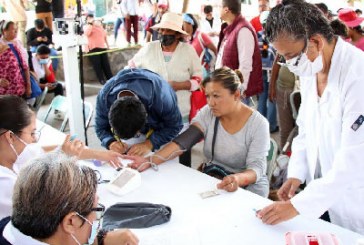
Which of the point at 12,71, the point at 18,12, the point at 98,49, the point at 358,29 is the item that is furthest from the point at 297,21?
the point at 18,12

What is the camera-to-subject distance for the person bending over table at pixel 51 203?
0.93m

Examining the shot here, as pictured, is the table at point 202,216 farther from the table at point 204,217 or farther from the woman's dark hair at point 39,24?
the woman's dark hair at point 39,24

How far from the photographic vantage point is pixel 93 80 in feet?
21.9

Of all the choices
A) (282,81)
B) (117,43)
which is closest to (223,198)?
(282,81)

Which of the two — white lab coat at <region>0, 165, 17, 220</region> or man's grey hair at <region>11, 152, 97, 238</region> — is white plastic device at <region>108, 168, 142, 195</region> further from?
man's grey hair at <region>11, 152, 97, 238</region>

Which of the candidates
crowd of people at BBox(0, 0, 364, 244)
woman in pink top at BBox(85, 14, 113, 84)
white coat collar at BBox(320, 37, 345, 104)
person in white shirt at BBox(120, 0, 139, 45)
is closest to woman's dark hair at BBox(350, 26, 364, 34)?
crowd of people at BBox(0, 0, 364, 244)

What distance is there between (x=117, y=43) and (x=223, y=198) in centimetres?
664

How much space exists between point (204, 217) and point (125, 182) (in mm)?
419

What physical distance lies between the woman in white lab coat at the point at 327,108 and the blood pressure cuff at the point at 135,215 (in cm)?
37

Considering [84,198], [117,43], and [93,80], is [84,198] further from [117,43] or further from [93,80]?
[117,43]

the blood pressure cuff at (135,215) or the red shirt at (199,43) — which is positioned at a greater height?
the red shirt at (199,43)

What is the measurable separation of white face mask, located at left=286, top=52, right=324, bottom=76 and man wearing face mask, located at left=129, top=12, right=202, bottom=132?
55.4 inches

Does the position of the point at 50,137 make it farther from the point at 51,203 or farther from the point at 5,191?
the point at 51,203

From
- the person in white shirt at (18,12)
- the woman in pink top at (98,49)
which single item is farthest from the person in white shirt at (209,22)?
the person in white shirt at (18,12)
